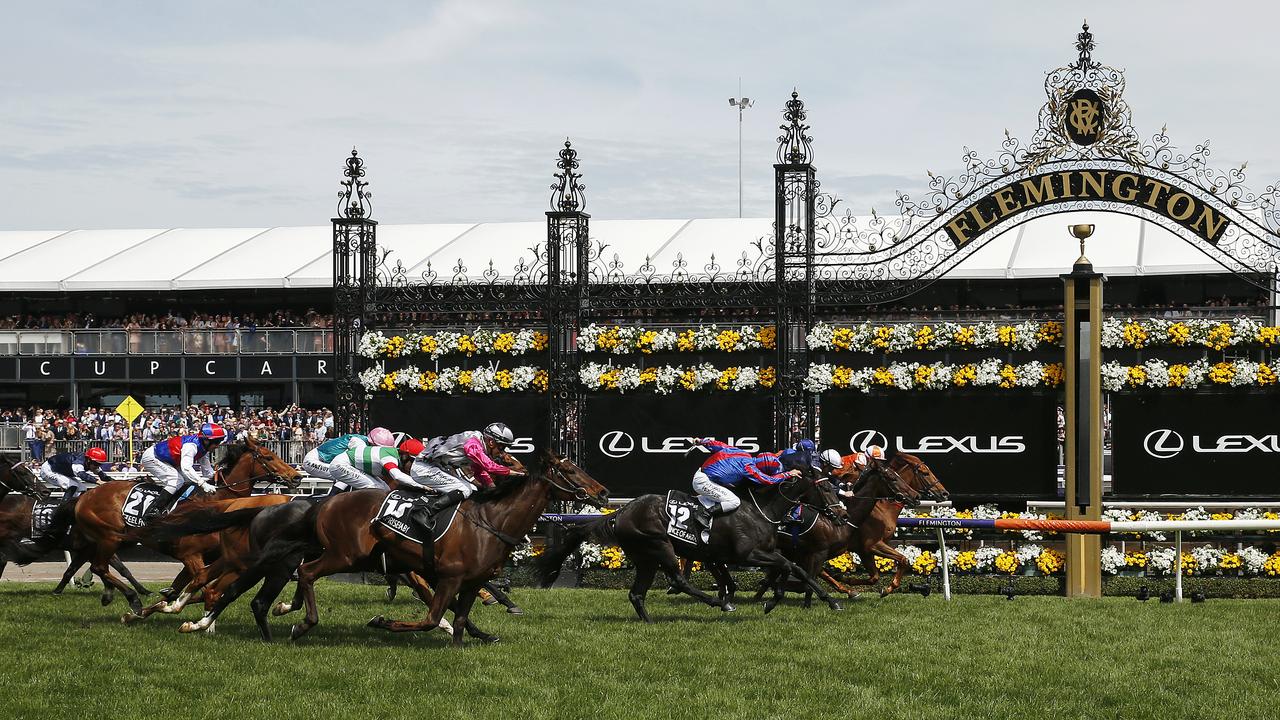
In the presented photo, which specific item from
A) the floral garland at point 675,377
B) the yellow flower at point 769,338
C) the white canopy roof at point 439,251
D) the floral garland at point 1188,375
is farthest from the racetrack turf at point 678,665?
the white canopy roof at point 439,251

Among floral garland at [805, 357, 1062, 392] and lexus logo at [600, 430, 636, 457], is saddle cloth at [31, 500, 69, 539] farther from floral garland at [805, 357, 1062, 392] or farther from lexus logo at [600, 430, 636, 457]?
floral garland at [805, 357, 1062, 392]

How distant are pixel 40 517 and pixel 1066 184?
11.7m

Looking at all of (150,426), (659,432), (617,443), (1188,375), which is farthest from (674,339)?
(150,426)

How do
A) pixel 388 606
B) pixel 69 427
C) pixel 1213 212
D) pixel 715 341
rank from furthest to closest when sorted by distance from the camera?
pixel 69 427 → pixel 715 341 → pixel 1213 212 → pixel 388 606

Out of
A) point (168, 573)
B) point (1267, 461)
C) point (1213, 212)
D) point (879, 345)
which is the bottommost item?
point (168, 573)

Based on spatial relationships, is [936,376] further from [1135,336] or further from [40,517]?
[40,517]

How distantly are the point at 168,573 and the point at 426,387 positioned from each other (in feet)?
14.1

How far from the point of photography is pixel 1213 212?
16.1 m

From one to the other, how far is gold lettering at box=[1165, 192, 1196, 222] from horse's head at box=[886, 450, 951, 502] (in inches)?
161

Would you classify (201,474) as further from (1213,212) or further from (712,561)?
(1213,212)

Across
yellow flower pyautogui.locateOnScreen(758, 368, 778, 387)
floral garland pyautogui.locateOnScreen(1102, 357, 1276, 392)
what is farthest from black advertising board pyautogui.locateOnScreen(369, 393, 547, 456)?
floral garland pyautogui.locateOnScreen(1102, 357, 1276, 392)

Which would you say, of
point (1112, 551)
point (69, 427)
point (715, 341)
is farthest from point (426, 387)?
point (69, 427)

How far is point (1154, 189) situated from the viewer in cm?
1625

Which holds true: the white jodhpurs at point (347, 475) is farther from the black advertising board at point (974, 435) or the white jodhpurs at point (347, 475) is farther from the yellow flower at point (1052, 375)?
the yellow flower at point (1052, 375)
